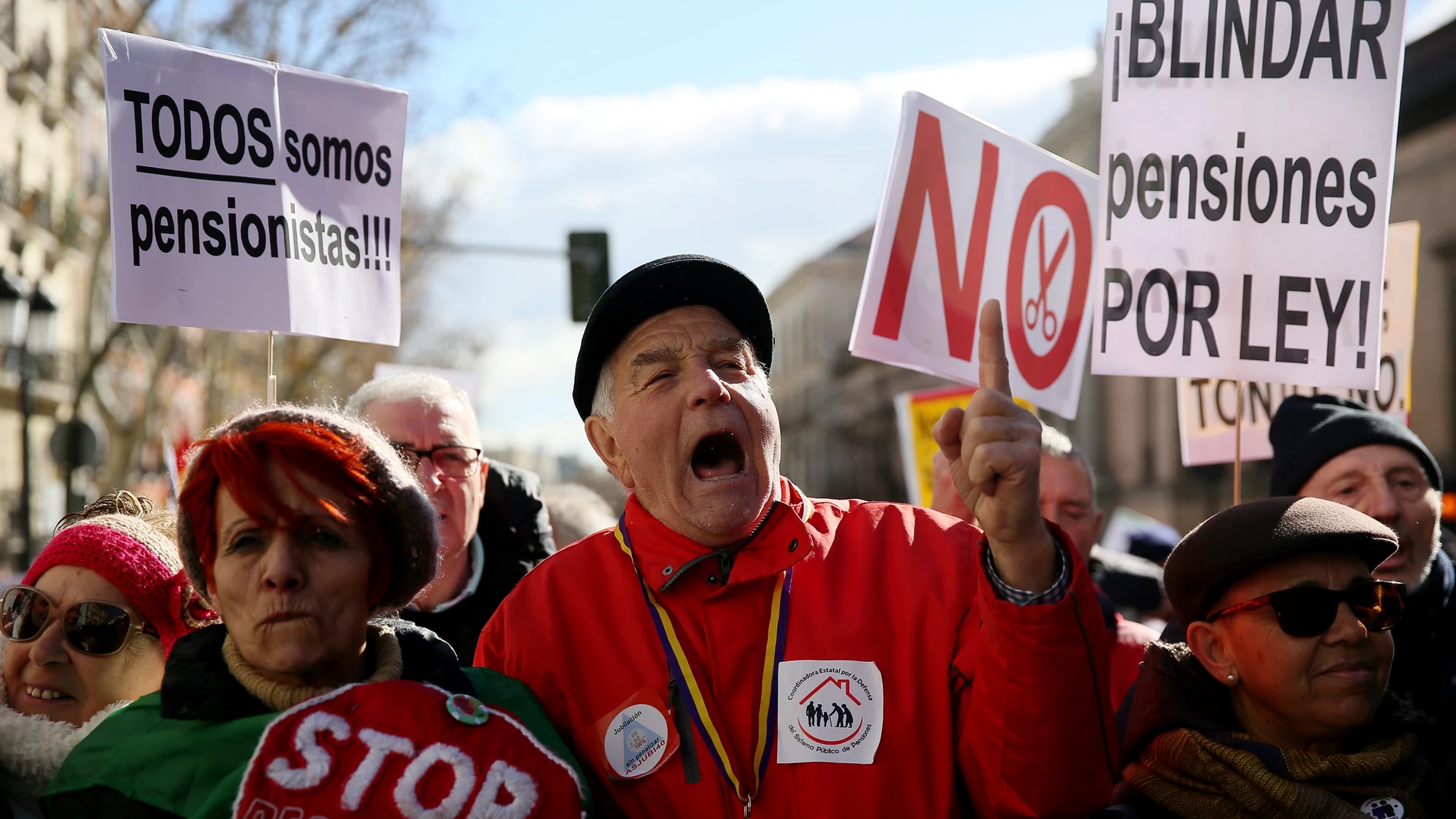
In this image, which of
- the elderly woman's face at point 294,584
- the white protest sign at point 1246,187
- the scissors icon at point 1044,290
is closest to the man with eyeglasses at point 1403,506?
the white protest sign at point 1246,187

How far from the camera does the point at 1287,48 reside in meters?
3.96

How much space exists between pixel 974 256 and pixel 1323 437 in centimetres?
126

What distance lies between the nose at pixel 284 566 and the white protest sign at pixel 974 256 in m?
2.03

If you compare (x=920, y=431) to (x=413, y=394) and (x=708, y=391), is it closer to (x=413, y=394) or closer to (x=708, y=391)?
(x=413, y=394)

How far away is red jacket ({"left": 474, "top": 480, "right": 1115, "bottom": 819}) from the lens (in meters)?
2.29

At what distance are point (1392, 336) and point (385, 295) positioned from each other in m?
3.60

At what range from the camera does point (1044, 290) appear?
4.89 m

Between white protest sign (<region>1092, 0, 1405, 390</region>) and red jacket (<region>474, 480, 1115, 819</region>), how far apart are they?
4.97 feet

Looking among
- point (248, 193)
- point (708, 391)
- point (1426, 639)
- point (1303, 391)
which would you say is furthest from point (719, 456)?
point (1303, 391)

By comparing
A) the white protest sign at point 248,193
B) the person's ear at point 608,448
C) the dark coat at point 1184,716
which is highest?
the white protest sign at point 248,193

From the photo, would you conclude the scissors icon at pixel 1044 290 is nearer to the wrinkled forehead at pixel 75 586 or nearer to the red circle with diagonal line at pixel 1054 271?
the red circle with diagonal line at pixel 1054 271

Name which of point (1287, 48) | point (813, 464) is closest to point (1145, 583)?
point (1287, 48)

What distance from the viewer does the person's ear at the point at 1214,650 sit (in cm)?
Result: 289

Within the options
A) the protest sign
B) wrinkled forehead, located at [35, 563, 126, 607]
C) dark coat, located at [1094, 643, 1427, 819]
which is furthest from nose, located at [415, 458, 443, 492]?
the protest sign
